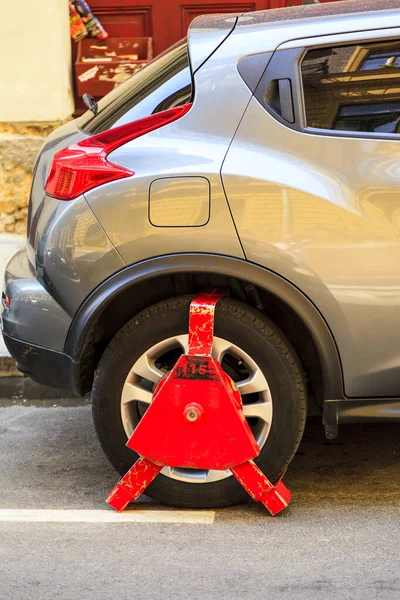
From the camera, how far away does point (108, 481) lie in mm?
4047

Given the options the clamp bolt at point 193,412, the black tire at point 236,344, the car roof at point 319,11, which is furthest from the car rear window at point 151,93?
the clamp bolt at point 193,412

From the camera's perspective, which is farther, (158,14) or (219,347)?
(158,14)

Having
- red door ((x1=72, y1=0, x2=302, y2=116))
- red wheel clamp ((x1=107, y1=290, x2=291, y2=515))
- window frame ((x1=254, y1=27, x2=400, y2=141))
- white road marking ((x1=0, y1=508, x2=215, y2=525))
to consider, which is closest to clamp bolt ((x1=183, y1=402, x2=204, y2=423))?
red wheel clamp ((x1=107, y1=290, x2=291, y2=515))

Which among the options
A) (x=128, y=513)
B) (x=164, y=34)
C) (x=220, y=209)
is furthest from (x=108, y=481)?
(x=164, y=34)

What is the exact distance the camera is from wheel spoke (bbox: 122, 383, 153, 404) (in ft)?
12.0

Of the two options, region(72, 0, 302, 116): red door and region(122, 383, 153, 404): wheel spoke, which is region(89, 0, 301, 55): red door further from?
region(122, 383, 153, 404): wheel spoke

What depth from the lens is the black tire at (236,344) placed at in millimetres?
3564

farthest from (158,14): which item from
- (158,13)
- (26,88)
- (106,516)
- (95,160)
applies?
(106,516)

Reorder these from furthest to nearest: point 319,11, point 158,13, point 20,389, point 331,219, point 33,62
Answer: point 158,13, point 33,62, point 20,389, point 319,11, point 331,219

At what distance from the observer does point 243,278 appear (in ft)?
11.5

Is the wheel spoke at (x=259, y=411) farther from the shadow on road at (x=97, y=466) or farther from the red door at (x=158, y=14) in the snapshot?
the red door at (x=158, y=14)

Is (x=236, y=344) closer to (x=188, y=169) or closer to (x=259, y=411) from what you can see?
(x=259, y=411)

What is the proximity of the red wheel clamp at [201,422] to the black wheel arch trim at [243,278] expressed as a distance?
0.50 ft

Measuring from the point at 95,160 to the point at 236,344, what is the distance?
0.85m
